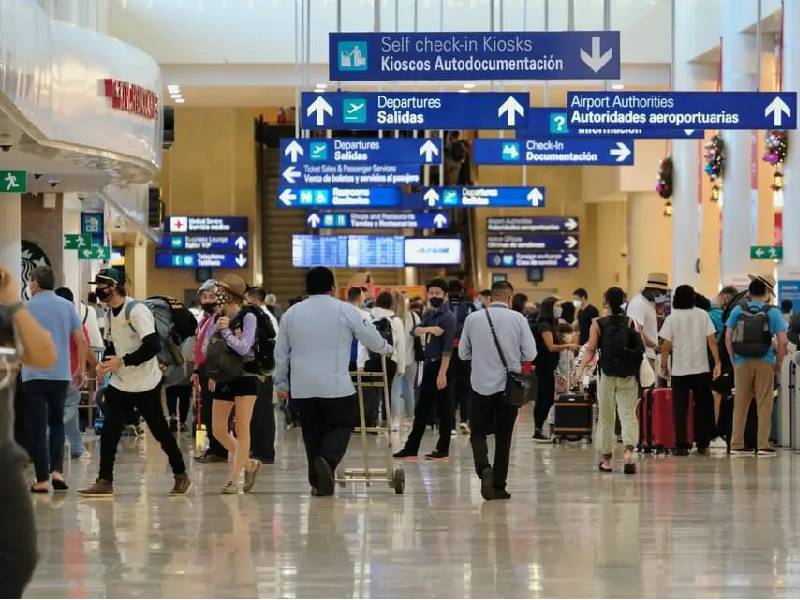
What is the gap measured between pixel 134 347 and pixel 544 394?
297 inches

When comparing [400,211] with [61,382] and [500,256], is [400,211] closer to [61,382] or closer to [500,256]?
[500,256]

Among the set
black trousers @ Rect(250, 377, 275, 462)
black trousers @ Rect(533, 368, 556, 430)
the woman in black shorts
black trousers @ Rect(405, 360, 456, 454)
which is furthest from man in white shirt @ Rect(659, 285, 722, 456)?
the woman in black shorts

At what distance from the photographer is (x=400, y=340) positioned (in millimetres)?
18516

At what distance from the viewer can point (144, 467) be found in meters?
14.9

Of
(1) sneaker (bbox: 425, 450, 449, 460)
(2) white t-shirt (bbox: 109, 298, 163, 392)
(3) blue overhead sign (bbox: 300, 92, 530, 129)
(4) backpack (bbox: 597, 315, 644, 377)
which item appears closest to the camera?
(2) white t-shirt (bbox: 109, 298, 163, 392)

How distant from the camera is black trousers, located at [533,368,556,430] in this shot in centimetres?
1856

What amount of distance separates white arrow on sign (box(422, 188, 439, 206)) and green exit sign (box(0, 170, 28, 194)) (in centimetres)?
1372

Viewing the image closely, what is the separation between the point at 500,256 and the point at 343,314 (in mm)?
25786

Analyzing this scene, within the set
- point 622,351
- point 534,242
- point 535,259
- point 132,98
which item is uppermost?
point 132,98

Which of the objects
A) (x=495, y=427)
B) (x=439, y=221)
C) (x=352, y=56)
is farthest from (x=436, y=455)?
(x=439, y=221)

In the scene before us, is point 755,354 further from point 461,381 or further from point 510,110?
point 510,110

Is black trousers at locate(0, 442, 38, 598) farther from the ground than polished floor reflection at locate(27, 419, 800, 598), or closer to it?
farther from the ground

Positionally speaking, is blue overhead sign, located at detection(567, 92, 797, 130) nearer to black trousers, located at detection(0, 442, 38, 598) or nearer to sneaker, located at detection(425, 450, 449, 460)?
sneaker, located at detection(425, 450, 449, 460)

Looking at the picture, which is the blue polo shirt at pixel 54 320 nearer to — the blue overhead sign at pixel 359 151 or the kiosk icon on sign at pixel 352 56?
the kiosk icon on sign at pixel 352 56
